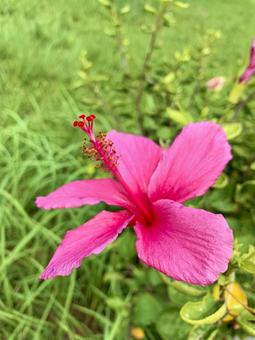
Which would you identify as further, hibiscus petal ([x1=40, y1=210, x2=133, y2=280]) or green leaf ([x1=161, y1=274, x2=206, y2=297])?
green leaf ([x1=161, y1=274, x2=206, y2=297])

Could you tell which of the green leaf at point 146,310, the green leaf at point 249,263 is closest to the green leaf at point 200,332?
the green leaf at point 249,263

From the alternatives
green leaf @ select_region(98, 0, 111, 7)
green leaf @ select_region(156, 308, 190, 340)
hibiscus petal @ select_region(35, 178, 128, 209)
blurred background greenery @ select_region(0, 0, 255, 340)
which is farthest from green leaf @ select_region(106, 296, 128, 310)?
green leaf @ select_region(98, 0, 111, 7)

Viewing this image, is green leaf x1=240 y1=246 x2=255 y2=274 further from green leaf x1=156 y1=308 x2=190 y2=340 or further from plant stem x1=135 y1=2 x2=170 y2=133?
plant stem x1=135 y1=2 x2=170 y2=133

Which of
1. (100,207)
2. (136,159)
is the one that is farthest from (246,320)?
(100,207)

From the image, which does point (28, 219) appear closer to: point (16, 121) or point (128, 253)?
point (128, 253)

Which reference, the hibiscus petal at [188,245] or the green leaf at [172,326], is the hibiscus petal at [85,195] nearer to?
the hibiscus petal at [188,245]

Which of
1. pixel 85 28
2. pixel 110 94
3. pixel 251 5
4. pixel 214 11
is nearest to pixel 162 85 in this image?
pixel 110 94
